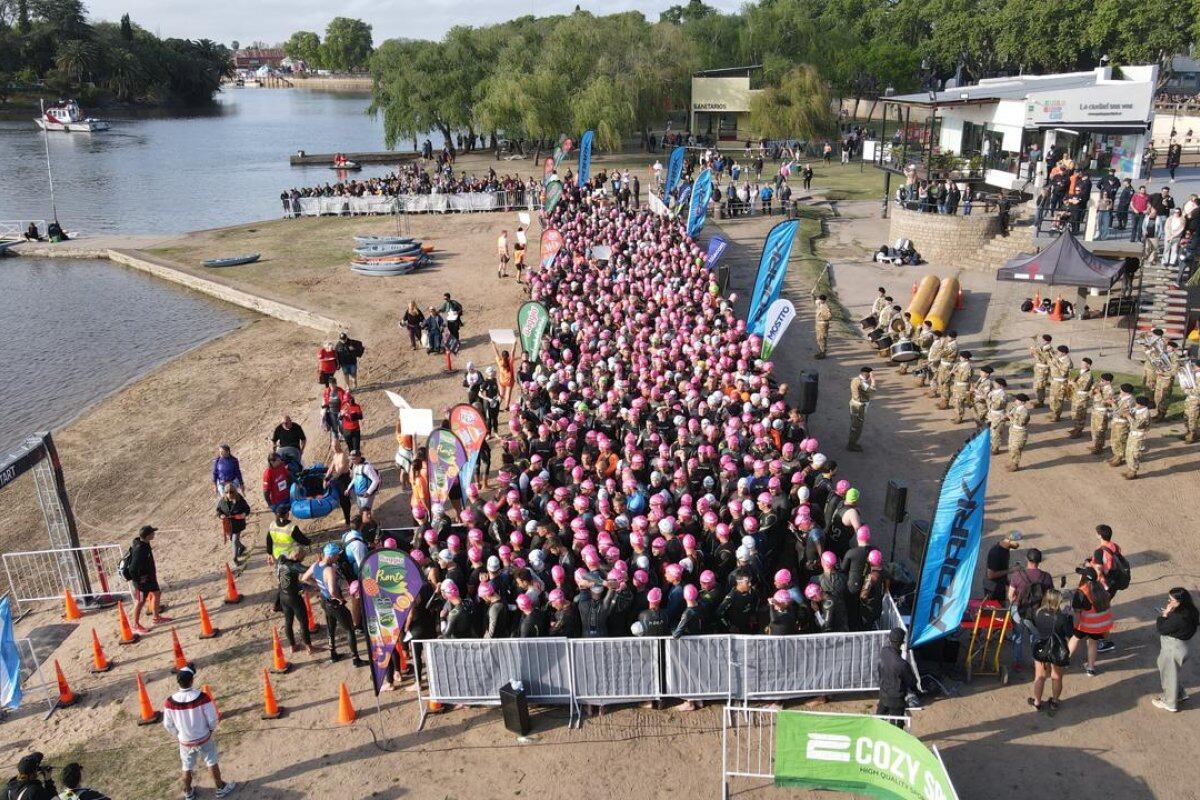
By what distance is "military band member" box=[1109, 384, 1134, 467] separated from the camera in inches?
600

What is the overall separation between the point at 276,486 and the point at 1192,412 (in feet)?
51.4

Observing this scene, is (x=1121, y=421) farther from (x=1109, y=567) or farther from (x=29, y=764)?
(x=29, y=764)

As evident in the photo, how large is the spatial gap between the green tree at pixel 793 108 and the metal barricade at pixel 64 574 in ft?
164

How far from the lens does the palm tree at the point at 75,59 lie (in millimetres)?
112938

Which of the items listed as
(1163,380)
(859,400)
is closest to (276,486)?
(859,400)

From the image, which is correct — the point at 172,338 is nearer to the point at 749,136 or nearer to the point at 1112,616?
the point at 1112,616

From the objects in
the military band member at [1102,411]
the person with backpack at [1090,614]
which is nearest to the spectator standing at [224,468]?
the person with backpack at [1090,614]

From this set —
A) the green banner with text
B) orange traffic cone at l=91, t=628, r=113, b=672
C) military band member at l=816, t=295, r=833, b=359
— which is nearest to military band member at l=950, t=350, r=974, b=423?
military band member at l=816, t=295, r=833, b=359

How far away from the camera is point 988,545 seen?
13492mm

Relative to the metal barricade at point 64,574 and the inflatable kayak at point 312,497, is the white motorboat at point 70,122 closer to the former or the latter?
the metal barricade at point 64,574

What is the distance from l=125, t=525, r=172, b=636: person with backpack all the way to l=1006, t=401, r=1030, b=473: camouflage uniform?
13.5 metres

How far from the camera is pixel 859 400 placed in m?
16.4

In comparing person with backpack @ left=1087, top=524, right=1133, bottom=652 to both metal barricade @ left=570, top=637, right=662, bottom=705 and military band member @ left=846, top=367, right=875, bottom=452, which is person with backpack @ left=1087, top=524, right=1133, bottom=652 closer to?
metal barricade @ left=570, top=637, right=662, bottom=705

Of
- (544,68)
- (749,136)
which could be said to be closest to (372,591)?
(544,68)
